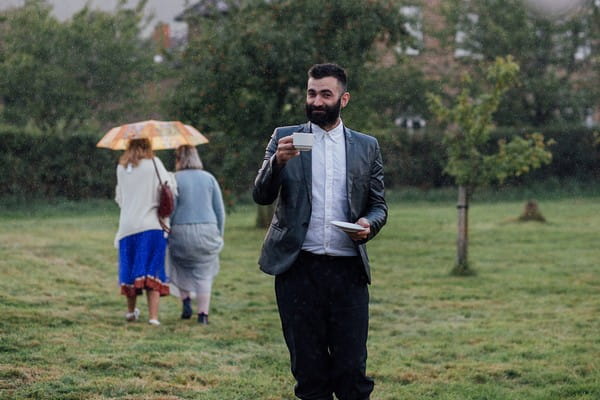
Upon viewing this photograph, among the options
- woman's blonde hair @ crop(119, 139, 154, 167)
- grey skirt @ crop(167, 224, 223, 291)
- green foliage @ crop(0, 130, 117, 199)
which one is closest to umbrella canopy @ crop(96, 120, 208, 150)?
woman's blonde hair @ crop(119, 139, 154, 167)

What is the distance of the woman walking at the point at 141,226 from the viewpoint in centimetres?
1000

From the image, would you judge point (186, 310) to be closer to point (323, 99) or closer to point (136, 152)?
point (136, 152)

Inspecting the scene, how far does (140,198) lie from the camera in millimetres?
9969

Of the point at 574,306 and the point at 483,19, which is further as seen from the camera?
the point at 483,19

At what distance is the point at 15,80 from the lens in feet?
101

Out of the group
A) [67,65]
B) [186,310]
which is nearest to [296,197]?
[186,310]

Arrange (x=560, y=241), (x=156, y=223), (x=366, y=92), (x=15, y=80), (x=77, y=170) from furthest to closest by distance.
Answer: (x=15, y=80) < (x=77, y=170) < (x=366, y=92) < (x=560, y=241) < (x=156, y=223)

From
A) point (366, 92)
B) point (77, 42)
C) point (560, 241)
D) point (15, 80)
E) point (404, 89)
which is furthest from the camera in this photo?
point (404, 89)

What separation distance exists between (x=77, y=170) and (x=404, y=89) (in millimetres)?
12766

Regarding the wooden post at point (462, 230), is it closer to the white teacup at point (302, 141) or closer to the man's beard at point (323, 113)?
the man's beard at point (323, 113)

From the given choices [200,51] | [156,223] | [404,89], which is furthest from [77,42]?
[156,223]

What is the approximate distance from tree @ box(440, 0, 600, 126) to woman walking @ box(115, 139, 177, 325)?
91.1 ft

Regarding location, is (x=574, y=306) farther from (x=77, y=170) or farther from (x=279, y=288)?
(x=77, y=170)

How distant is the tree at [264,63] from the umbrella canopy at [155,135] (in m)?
9.34
